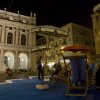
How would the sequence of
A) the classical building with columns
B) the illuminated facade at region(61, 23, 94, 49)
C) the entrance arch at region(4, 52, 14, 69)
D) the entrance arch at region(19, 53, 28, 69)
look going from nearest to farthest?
the entrance arch at region(4, 52, 14, 69)
the classical building with columns
the entrance arch at region(19, 53, 28, 69)
the illuminated facade at region(61, 23, 94, 49)

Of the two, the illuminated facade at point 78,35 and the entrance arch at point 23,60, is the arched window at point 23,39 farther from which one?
the illuminated facade at point 78,35

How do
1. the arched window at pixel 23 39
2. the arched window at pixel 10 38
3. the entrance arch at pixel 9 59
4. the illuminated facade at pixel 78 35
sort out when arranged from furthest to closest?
1. the illuminated facade at pixel 78 35
2. the arched window at pixel 23 39
3. the arched window at pixel 10 38
4. the entrance arch at pixel 9 59

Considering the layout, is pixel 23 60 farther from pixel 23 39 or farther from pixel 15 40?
pixel 23 39

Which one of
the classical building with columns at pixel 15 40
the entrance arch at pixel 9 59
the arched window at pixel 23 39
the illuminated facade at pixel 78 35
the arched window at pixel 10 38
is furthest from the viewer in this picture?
the illuminated facade at pixel 78 35

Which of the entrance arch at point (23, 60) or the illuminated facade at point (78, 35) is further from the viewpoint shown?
the illuminated facade at point (78, 35)

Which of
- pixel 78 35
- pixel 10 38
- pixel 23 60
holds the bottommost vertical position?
pixel 23 60

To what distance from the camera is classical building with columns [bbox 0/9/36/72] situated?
36.3 metres

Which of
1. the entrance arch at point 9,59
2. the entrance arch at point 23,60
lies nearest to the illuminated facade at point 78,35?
the entrance arch at point 23,60

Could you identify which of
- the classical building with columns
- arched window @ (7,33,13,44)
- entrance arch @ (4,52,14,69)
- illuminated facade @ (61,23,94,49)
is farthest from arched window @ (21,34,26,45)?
illuminated facade @ (61,23,94,49)

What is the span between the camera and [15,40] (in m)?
38.2

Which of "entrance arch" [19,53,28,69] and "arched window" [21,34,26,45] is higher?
"arched window" [21,34,26,45]

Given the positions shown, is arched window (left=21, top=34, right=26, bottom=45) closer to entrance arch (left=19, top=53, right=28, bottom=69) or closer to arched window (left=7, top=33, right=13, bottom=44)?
entrance arch (left=19, top=53, right=28, bottom=69)

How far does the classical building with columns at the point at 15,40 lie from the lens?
3628cm

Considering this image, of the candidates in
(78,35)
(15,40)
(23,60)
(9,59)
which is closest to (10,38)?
(15,40)
